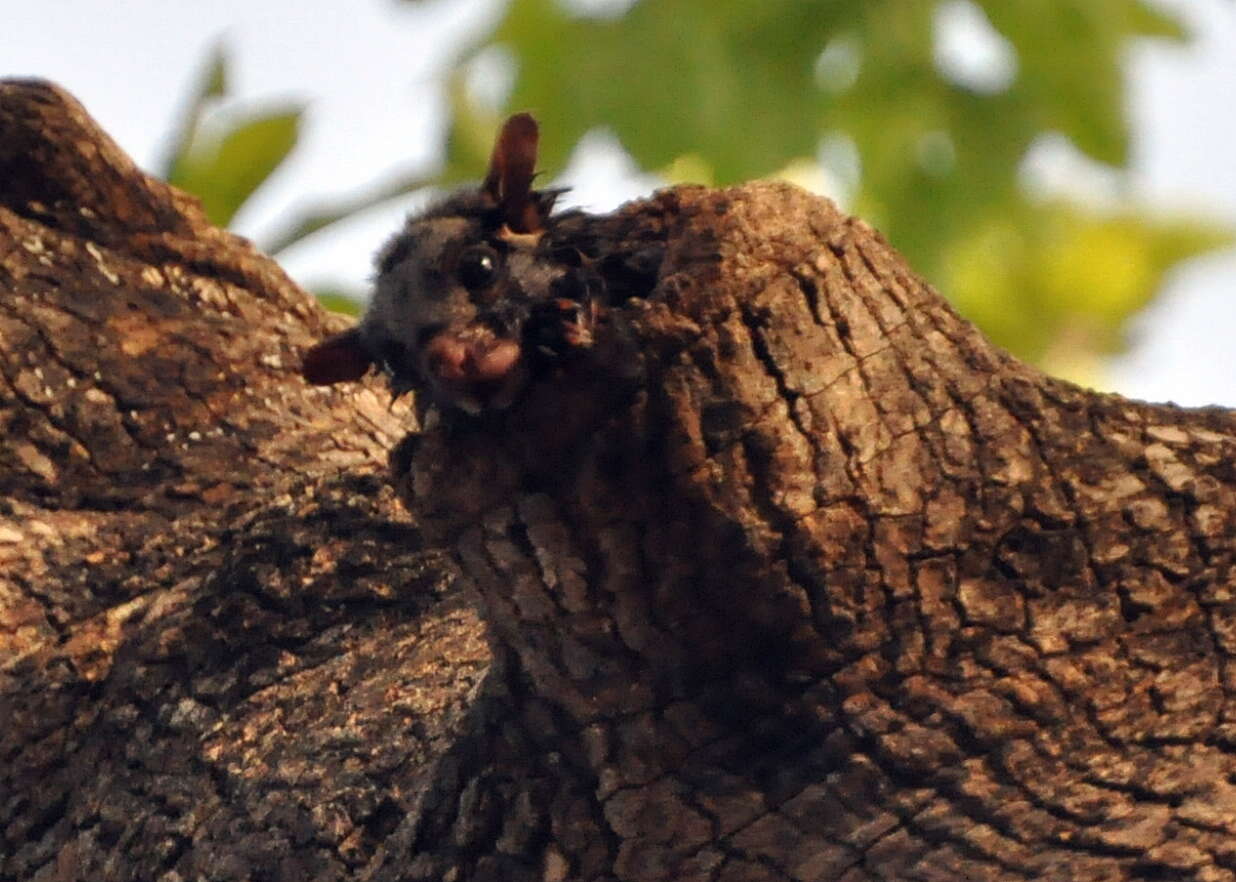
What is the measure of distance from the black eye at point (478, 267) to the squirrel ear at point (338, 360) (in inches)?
15.9

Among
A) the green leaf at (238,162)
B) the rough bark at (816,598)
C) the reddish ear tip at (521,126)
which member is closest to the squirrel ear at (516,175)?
the reddish ear tip at (521,126)

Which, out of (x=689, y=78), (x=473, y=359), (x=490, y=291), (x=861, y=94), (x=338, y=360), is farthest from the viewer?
(x=861, y=94)

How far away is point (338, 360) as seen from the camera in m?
2.91

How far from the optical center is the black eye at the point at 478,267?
8.15 ft

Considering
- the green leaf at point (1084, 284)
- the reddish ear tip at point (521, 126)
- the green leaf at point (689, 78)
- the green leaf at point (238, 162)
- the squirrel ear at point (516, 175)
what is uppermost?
the green leaf at point (1084, 284)

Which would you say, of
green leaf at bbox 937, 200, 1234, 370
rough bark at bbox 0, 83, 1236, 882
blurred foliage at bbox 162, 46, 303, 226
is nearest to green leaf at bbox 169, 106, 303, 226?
blurred foliage at bbox 162, 46, 303, 226

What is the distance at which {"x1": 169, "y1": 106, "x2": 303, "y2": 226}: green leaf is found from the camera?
5312mm

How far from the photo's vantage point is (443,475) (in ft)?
7.24

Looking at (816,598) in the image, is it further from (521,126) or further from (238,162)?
(238,162)

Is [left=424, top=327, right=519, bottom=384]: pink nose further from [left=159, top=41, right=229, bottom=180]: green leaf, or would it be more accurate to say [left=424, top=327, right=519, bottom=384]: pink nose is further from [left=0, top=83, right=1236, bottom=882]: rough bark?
[left=159, top=41, right=229, bottom=180]: green leaf

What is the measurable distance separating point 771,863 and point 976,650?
0.40 meters

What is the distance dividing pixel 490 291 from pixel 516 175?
231mm

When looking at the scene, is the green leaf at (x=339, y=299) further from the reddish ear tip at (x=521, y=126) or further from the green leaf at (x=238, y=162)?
the reddish ear tip at (x=521, y=126)

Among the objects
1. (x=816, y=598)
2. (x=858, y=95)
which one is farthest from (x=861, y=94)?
(x=816, y=598)
